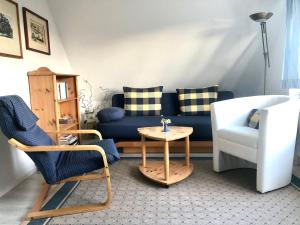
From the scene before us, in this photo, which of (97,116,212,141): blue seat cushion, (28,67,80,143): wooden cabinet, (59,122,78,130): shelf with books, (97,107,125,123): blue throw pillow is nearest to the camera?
(28,67,80,143): wooden cabinet

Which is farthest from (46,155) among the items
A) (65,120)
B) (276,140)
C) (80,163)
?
(276,140)

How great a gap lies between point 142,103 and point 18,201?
2019 millimetres

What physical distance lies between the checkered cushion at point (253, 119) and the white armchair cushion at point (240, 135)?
0.07 metres

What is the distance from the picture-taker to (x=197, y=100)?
138 inches

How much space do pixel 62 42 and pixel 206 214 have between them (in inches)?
121

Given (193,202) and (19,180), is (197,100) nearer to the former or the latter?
(193,202)

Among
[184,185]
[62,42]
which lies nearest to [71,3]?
[62,42]

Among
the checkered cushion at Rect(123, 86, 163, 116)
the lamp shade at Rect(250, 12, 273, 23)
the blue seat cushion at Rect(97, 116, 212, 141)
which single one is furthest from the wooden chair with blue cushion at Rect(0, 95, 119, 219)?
the lamp shade at Rect(250, 12, 273, 23)

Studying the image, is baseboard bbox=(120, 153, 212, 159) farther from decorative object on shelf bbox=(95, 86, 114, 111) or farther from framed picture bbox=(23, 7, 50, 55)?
framed picture bbox=(23, 7, 50, 55)

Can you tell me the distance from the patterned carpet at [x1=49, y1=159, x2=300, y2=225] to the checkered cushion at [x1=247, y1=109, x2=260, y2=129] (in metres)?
0.51

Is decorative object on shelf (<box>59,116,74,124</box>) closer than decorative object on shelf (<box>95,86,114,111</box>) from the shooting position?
Yes

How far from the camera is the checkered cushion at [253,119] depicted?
2.44 meters

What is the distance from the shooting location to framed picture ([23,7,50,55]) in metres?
2.66

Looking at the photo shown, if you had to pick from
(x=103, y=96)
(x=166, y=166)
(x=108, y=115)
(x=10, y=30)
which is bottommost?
→ (x=166, y=166)
